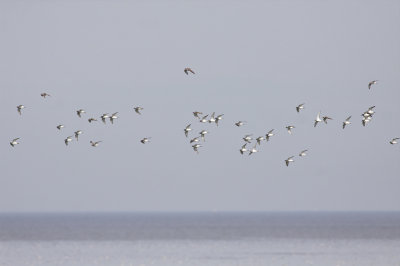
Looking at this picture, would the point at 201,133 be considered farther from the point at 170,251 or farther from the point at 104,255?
the point at 170,251

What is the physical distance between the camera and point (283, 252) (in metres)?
112

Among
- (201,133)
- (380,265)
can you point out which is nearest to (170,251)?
(380,265)

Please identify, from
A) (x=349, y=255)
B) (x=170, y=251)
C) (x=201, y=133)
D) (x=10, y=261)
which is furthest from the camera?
(x=170, y=251)

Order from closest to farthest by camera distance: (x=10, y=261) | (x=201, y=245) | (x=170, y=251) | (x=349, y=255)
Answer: (x=10, y=261), (x=349, y=255), (x=170, y=251), (x=201, y=245)

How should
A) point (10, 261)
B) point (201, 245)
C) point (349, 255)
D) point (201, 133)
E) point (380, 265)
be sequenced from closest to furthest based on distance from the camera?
point (201, 133) < point (380, 265) < point (10, 261) < point (349, 255) < point (201, 245)

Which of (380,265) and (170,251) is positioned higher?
(170,251)

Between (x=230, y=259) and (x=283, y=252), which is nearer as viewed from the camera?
(x=230, y=259)

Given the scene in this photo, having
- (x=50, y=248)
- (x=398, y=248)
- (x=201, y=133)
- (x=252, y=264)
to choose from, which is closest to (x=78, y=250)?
(x=50, y=248)

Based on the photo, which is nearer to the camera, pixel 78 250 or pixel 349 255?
pixel 349 255

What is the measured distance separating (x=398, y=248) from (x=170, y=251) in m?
27.5

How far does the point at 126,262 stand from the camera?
95.3 meters

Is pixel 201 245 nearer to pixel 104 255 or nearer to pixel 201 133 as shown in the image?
pixel 104 255

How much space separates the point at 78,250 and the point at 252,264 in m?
31.0

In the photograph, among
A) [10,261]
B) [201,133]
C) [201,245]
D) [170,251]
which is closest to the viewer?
[201,133]
